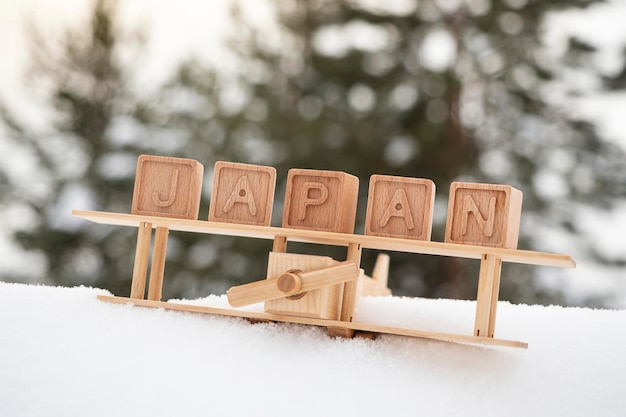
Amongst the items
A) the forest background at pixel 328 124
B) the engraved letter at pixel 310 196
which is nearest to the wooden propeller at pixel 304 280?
the engraved letter at pixel 310 196

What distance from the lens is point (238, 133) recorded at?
5438 millimetres

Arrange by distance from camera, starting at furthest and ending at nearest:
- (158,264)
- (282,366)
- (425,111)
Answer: (425,111) → (158,264) → (282,366)

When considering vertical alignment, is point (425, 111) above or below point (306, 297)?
above

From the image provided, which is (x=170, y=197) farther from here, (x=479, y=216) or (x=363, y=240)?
(x=479, y=216)

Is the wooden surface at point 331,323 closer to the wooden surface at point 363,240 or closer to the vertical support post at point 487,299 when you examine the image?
the vertical support post at point 487,299

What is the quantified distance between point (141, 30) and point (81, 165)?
1.01 meters

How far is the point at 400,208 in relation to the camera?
4.30ft

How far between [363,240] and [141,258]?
407mm

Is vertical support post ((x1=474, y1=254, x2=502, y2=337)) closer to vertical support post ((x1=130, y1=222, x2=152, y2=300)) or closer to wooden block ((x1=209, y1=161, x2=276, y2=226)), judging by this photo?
wooden block ((x1=209, y1=161, x2=276, y2=226))

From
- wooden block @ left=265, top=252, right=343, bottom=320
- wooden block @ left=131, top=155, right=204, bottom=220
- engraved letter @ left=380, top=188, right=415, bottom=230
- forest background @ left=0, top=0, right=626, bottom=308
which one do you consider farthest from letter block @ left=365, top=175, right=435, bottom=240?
forest background @ left=0, top=0, right=626, bottom=308

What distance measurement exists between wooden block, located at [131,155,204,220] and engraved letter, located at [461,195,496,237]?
453 mm

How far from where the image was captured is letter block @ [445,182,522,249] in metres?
1.25

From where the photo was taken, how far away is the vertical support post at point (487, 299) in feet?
4.07

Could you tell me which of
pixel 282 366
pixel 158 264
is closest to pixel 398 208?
pixel 282 366
